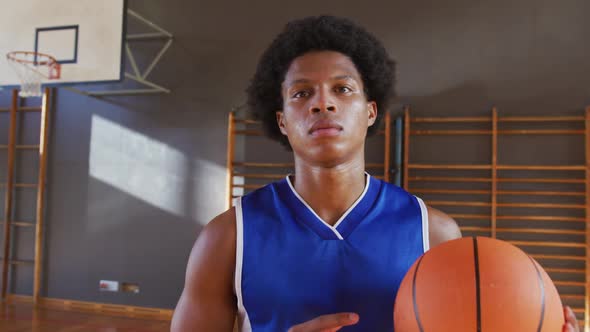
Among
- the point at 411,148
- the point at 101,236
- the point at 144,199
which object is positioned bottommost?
the point at 101,236

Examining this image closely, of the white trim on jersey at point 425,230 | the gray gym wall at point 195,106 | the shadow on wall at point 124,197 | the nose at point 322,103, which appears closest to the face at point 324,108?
the nose at point 322,103

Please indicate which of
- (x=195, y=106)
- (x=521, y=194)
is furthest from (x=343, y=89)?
(x=195, y=106)

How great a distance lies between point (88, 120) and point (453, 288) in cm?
Result: 504

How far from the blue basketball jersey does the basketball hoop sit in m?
3.71

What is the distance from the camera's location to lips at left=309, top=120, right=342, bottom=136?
1.17m

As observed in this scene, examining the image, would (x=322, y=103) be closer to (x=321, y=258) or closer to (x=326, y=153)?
(x=326, y=153)

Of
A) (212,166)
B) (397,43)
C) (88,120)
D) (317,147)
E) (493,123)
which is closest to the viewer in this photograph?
(317,147)

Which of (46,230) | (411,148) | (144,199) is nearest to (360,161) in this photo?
(411,148)

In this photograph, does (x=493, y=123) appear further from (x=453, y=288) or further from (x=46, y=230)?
(x=46, y=230)

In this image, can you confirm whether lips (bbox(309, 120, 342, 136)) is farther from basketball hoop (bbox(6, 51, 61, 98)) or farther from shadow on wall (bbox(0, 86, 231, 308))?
basketball hoop (bbox(6, 51, 61, 98))

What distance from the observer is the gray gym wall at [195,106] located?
13.8 ft

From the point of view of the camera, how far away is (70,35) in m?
4.23

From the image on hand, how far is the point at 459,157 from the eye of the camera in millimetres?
4305

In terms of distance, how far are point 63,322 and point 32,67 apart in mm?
2543
